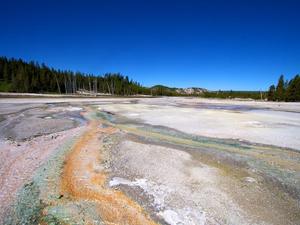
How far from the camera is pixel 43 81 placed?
88.4m

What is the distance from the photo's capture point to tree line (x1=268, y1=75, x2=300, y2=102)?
60.7 metres

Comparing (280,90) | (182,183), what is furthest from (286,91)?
(182,183)

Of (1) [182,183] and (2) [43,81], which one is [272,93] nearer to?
(1) [182,183]

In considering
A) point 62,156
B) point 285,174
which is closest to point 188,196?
point 285,174

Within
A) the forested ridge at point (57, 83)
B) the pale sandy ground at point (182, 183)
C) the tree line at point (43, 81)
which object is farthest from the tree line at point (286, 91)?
the tree line at point (43, 81)

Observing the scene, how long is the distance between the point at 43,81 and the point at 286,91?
303 feet

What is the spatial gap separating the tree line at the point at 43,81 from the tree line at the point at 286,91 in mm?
75507

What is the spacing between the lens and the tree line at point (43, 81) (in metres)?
81.5

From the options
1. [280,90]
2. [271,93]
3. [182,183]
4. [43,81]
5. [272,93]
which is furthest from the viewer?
[43,81]

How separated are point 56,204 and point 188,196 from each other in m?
2.94

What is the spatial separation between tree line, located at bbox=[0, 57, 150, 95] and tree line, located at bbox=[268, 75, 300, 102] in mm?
75507

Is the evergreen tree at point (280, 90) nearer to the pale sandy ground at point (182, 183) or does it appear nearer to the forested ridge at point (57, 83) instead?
the forested ridge at point (57, 83)

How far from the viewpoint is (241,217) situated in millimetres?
4027

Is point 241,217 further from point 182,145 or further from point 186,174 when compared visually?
point 182,145
